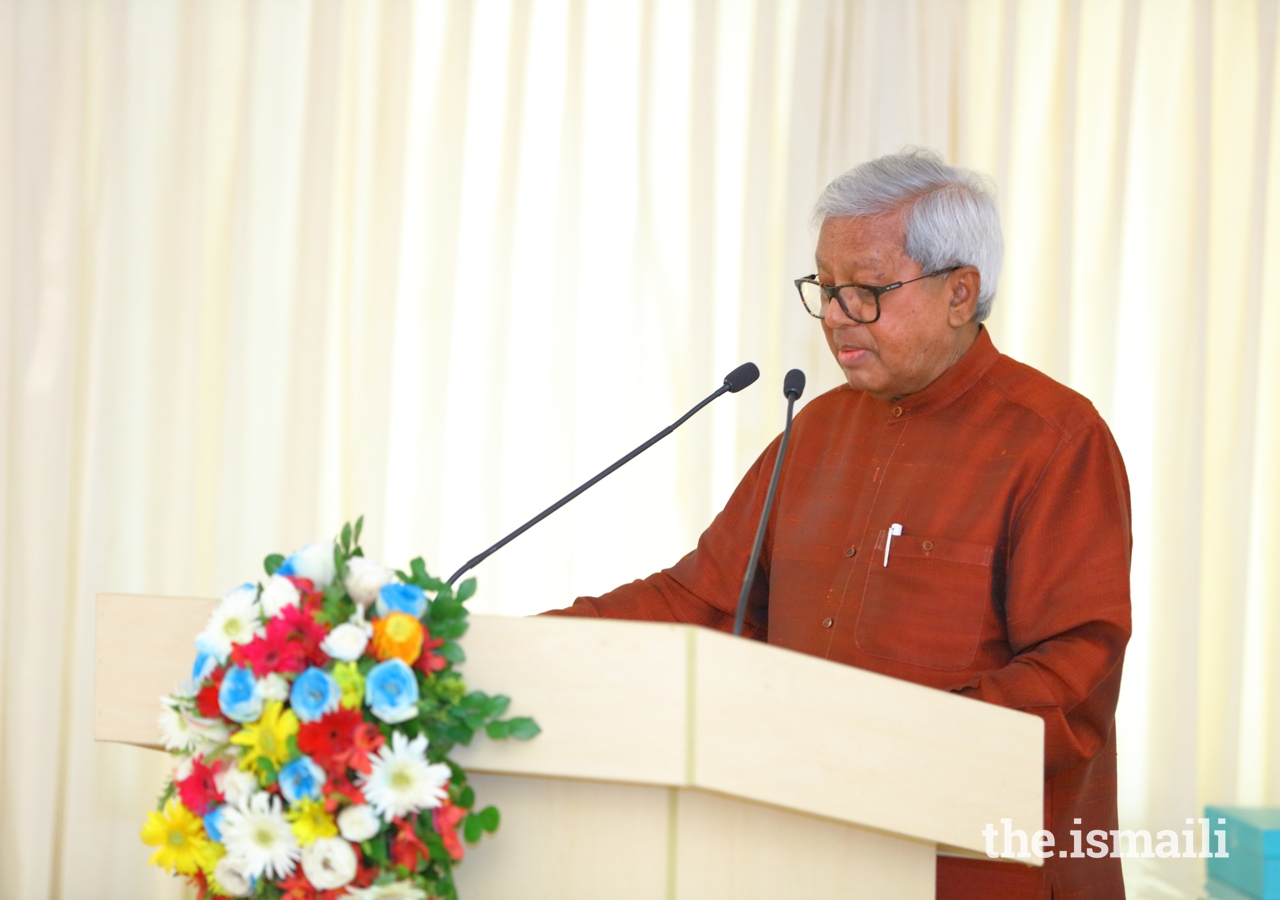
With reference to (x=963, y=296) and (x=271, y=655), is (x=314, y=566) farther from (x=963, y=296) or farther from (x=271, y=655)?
(x=963, y=296)

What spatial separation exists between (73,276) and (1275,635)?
3569 millimetres

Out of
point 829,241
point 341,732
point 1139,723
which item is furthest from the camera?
point 1139,723

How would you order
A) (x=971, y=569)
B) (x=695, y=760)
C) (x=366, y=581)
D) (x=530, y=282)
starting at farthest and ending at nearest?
(x=530, y=282) < (x=971, y=569) < (x=366, y=581) < (x=695, y=760)

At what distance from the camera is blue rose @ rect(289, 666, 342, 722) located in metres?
1.16

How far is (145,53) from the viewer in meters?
3.63

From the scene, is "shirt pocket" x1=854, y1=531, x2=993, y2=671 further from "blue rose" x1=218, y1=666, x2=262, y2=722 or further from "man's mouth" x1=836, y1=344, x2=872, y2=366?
"blue rose" x1=218, y1=666, x2=262, y2=722

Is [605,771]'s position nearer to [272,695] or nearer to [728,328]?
[272,695]

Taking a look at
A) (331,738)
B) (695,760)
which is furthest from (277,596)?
(695,760)

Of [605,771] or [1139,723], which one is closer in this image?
[605,771]

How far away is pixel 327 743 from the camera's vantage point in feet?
3.77

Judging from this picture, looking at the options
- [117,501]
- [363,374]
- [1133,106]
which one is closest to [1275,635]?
[1133,106]

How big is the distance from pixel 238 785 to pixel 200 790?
6 cm

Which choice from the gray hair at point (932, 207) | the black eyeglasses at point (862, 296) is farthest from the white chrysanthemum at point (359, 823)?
the gray hair at point (932, 207)

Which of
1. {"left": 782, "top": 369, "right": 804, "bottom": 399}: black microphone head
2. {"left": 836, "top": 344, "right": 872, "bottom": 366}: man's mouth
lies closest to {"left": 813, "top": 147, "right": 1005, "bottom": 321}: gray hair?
{"left": 836, "top": 344, "right": 872, "bottom": 366}: man's mouth
